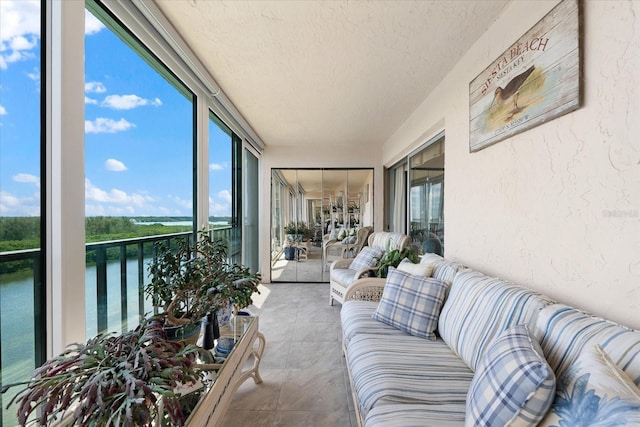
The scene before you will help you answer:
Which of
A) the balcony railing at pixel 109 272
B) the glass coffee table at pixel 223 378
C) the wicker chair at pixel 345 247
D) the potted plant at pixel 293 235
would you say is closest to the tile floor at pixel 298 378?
the glass coffee table at pixel 223 378

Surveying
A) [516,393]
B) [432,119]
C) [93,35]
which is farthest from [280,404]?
[432,119]

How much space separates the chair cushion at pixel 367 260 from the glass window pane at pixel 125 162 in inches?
81.8

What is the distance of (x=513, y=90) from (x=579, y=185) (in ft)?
2.23

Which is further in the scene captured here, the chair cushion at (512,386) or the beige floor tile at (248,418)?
the beige floor tile at (248,418)

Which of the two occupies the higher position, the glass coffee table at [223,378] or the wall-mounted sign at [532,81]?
the wall-mounted sign at [532,81]

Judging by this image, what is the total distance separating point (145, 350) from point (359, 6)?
195cm

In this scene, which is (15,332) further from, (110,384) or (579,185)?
(579,185)

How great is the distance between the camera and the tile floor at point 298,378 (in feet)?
5.48

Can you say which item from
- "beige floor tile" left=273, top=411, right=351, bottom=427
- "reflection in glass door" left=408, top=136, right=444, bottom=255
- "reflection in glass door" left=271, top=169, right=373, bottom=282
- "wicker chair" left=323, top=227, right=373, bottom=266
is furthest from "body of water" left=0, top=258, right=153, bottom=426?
"wicker chair" left=323, top=227, right=373, bottom=266

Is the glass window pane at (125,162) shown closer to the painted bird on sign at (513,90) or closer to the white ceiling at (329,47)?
the white ceiling at (329,47)

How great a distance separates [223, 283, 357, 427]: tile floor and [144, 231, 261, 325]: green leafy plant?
2.37 ft

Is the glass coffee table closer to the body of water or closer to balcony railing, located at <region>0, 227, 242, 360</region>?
balcony railing, located at <region>0, 227, 242, 360</region>

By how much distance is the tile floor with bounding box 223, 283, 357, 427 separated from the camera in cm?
167

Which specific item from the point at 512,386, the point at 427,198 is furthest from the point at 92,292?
the point at 427,198
